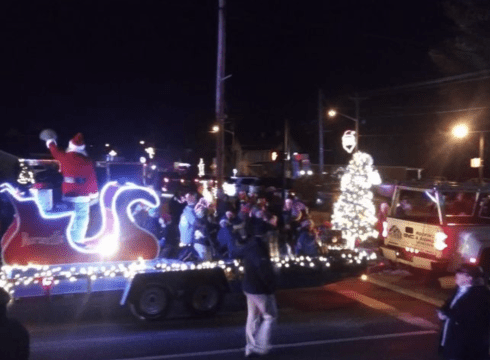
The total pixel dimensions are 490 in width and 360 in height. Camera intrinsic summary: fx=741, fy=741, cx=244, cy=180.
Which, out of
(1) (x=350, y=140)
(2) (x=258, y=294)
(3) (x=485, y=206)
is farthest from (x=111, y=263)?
A: (1) (x=350, y=140)

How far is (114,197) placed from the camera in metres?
11.6

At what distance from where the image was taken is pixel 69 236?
1127 centimetres

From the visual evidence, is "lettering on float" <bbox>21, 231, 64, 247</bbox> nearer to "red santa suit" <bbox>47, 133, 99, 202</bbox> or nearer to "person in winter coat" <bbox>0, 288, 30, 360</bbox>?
"red santa suit" <bbox>47, 133, 99, 202</bbox>

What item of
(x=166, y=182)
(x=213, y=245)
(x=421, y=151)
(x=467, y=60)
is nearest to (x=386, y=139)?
(x=421, y=151)

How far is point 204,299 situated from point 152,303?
867 millimetres

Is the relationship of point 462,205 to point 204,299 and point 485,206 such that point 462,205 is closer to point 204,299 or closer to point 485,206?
point 485,206

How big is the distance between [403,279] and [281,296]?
129 inches

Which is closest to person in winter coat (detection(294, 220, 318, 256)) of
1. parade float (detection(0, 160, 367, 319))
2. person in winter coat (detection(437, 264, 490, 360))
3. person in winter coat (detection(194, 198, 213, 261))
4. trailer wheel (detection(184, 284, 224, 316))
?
parade float (detection(0, 160, 367, 319))

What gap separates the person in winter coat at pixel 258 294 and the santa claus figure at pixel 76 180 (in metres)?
3.24

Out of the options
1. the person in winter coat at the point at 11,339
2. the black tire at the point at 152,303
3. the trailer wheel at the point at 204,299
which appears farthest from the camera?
the trailer wheel at the point at 204,299

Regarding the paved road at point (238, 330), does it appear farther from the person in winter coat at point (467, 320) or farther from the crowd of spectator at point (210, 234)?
the person in winter coat at point (467, 320)

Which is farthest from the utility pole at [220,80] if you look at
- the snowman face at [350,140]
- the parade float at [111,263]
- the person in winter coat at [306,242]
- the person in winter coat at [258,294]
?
the snowman face at [350,140]

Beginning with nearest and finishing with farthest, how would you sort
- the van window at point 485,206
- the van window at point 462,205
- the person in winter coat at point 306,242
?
the person in winter coat at point 306,242, the van window at point 485,206, the van window at point 462,205

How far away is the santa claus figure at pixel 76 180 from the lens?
37.2 feet
